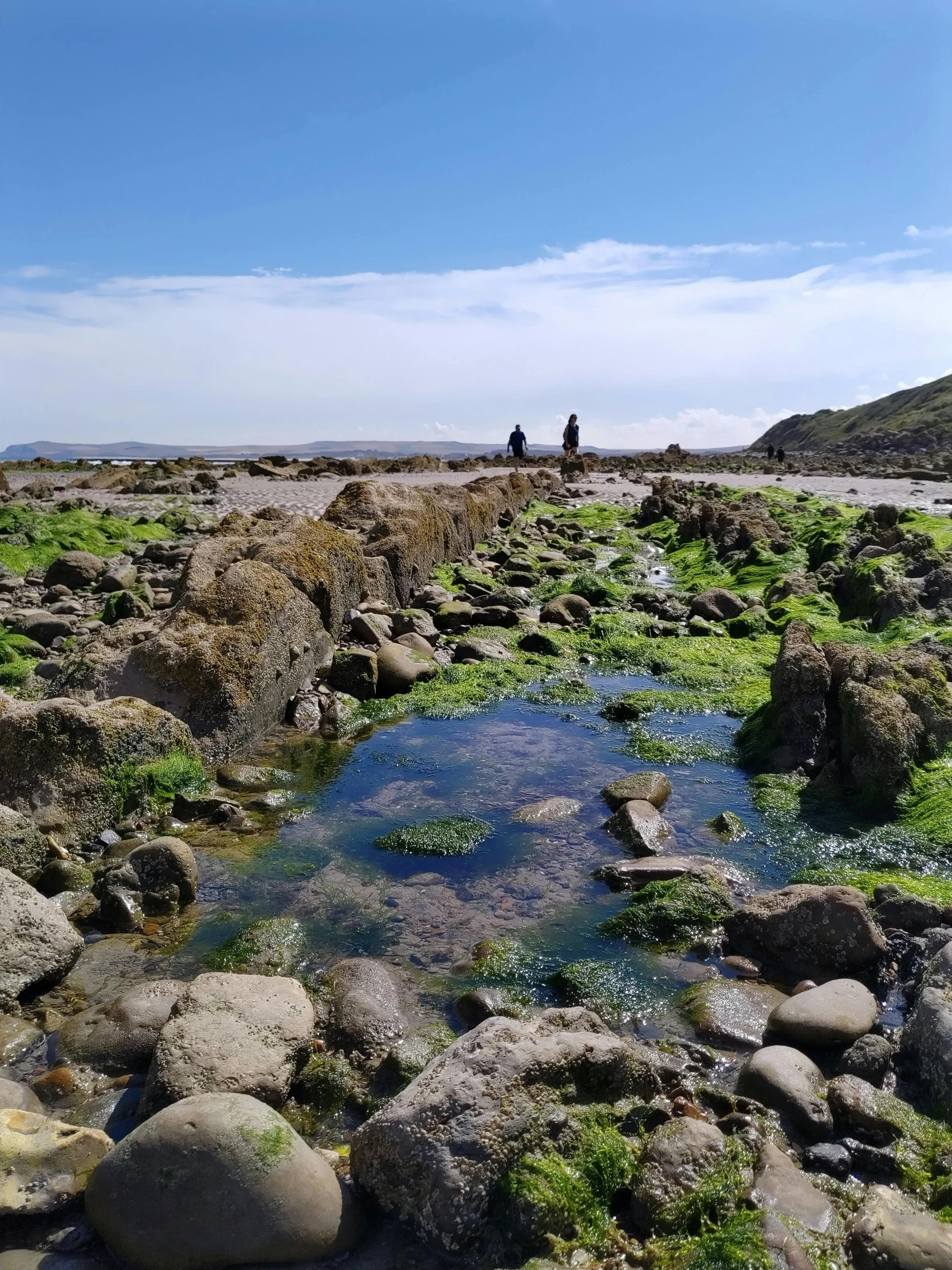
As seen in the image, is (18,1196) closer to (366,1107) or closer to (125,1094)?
(125,1094)

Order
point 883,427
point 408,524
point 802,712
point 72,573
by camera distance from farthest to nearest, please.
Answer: point 883,427 < point 408,524 < point 72,573 < point 802,712

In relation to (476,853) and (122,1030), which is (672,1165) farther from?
(476,853)

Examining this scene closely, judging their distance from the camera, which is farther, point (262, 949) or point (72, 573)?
point (72, 573)

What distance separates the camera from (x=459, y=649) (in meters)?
10.8

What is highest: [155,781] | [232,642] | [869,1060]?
[232,642]

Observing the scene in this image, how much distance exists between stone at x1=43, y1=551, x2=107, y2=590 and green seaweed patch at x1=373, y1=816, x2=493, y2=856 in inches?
339

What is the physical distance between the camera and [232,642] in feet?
25.3

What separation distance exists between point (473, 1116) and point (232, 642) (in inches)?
202

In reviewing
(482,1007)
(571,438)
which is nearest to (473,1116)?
(482,1007)

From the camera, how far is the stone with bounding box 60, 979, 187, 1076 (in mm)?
3941

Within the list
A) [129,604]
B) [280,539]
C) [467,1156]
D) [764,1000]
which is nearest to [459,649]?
[280,539]

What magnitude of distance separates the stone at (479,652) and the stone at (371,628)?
2.72 ft

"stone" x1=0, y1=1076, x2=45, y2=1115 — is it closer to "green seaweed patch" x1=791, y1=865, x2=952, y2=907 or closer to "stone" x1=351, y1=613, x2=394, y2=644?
"green seaweed patch" x1=791, y1=865, x2=952, y2=907

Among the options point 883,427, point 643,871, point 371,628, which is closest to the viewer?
point 643,871
